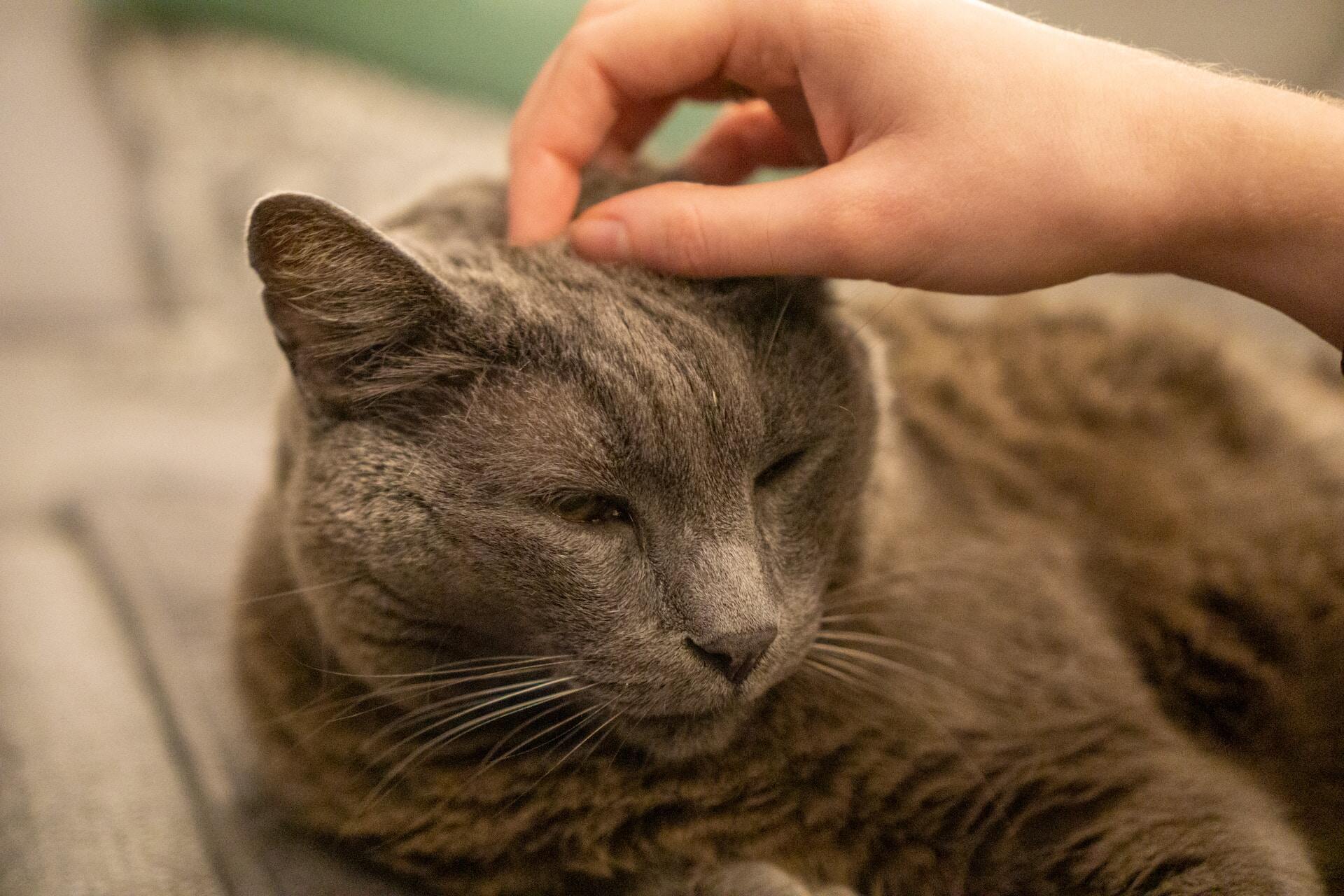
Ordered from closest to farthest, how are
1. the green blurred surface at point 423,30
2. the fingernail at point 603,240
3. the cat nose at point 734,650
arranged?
the cat nose at point 734,650 → the fingernail at point 603,240 → the green blurred surface at point 423,30

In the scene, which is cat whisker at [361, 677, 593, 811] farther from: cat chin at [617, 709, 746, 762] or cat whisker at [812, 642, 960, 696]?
cat whisker at [812, 642, 960, 696]

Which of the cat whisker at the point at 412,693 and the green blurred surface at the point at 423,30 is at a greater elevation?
the green blurred surface at the point at 423,30

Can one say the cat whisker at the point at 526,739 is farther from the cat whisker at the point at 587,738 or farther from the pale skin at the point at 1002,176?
the pale skin at the point at 1002,176

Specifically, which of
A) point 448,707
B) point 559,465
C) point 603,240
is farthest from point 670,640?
point 603,240

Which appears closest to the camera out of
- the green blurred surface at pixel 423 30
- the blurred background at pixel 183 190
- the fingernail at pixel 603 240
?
the fingernail at pixel 603 240

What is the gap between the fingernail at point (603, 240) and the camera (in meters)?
0.89

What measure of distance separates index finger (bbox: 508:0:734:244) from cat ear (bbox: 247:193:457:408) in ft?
0.58

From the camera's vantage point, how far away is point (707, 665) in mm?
793

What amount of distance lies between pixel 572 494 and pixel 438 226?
1.30ft

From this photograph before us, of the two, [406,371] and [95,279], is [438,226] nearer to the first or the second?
[406,371]

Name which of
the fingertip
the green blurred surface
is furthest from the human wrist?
the green blurred surface

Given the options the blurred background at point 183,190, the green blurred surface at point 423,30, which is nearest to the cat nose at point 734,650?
the blurred background at point 183,190

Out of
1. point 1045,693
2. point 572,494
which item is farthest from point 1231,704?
point 572,494

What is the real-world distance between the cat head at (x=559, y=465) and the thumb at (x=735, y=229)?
0.03 metres
